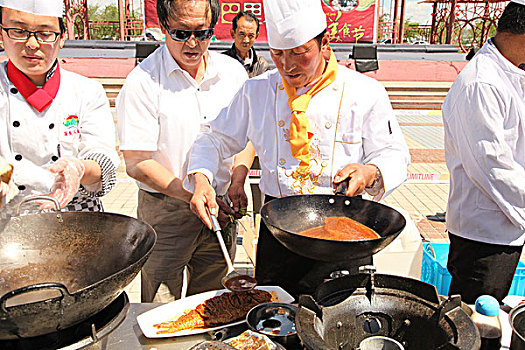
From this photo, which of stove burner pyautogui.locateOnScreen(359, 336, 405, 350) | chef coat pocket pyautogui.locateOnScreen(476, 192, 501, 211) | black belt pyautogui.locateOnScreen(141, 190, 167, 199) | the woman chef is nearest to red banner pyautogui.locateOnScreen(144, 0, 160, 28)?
black belt pyautogui.locateOnScreen(141, 190, 167, 199)

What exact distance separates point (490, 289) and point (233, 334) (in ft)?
4.80

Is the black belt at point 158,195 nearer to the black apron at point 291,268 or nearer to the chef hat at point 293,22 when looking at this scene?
the black apron at point 291,268

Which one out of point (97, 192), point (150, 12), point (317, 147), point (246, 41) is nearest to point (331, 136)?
point (317, 147)

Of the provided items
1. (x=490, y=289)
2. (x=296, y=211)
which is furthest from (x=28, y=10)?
(x=490, y=289)

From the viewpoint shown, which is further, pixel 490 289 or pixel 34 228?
pixel 490 289

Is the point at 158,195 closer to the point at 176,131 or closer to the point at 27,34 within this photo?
the point at 176,131

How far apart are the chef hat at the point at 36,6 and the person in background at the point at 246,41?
10.5 ft

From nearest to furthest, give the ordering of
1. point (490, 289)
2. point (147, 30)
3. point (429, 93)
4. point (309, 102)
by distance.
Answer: point (309, 102), point (490, 289), point (429, 93), point (147, 30)

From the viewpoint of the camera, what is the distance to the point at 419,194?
572 cm

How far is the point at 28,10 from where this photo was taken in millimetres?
1746

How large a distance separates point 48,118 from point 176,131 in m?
0.62

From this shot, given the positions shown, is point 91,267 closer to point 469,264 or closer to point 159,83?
point 159,83

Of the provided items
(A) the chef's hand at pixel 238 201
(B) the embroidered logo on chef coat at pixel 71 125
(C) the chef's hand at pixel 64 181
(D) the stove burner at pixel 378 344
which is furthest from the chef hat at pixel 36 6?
(D) the stove burner at pixel 378 344

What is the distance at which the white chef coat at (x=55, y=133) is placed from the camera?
189 centimetres
